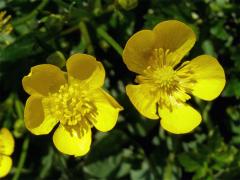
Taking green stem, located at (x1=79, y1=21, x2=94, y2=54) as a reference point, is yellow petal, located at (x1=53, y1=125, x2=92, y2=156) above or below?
below

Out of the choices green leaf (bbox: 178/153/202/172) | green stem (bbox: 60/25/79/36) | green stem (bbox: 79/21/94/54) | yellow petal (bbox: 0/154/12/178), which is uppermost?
green stem (bbox: 79/21/94/54)

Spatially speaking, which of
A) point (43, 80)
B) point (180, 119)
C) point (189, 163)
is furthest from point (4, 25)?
point (189, 163)

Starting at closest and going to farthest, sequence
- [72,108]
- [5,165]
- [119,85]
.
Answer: [72,108] → [5,165] → [119,85]

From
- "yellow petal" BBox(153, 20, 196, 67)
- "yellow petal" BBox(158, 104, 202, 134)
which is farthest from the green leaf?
"yellow petal" BBox(153, 20, 196, 67)

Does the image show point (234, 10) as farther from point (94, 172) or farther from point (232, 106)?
point (94, 172)

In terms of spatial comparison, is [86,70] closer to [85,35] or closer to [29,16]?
[85,35]

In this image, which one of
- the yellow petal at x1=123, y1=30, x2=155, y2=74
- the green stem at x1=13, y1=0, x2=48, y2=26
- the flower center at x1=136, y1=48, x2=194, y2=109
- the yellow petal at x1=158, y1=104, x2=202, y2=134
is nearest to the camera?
the yellow petal at x1=123, y1=30, x2=155, y2=74

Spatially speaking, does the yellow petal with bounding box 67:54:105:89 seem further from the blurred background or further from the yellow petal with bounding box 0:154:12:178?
the yellow petal with bounding box 0:154:12:178
